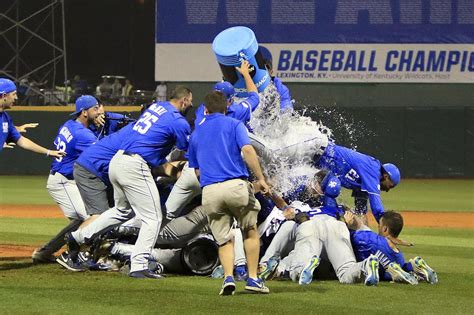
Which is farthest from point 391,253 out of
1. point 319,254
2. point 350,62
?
point 350,62

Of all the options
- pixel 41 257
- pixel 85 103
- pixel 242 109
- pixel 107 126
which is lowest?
pixel 41 257

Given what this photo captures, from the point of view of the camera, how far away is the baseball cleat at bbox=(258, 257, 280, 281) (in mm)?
9547

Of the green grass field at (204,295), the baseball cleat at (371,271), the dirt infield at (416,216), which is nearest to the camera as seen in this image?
the green grass field at (204,295)

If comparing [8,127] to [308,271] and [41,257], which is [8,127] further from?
[308,271]

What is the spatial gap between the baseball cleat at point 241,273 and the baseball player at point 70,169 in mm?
2199

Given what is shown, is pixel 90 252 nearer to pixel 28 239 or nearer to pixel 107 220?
Answer: pixel 107 220

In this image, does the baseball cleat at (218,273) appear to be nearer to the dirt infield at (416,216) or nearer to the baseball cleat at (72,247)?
the baseball cleat at (72,247)

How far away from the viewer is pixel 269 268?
9.59 meters

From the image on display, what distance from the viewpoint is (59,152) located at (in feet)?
34.4

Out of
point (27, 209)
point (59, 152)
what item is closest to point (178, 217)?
point (59, 152)

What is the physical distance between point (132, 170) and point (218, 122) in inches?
55.2

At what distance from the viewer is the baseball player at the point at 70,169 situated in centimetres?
1098

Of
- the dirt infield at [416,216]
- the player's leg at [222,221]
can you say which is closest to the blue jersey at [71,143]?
the player's leg at [222,221]

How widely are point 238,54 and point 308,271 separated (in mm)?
2219
